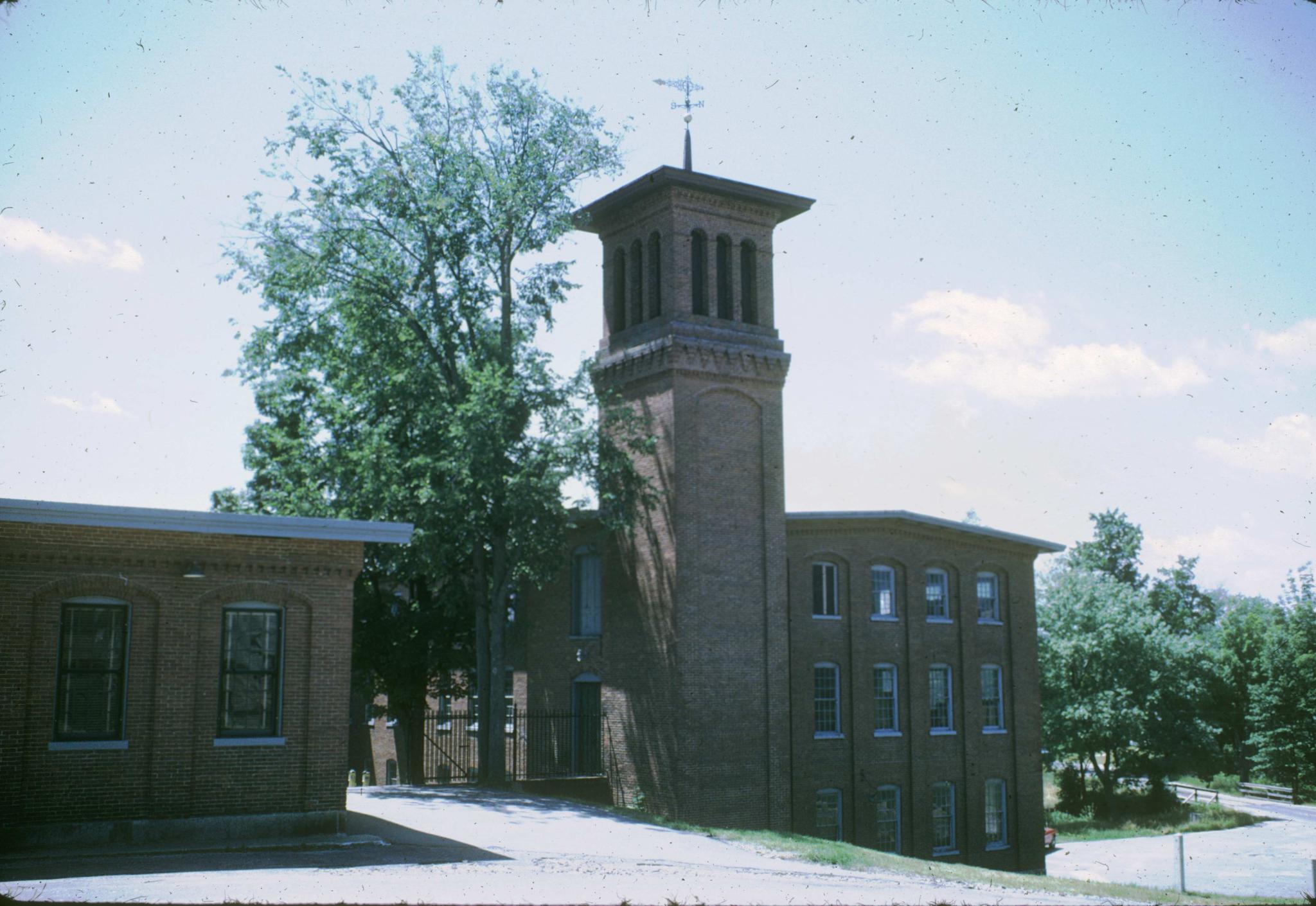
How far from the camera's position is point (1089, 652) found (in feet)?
175

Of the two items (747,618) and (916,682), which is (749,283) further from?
(916,682)

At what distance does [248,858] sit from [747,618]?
50.7ft

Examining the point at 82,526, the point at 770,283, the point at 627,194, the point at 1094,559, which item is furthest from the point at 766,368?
the point at 1094,559

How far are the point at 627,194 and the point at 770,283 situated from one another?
172 inches

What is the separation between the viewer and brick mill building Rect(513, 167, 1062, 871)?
2856 cm

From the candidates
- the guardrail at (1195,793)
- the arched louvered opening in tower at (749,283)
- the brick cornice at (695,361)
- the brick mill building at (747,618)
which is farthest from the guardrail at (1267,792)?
the arched louvered opening in tower at (749,283)

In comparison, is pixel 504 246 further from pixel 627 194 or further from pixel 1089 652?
pixel 1089 652

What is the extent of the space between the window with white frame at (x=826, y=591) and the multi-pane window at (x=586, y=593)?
5.87m

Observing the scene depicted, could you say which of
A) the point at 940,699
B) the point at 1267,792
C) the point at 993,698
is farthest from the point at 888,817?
the point at 1267,792

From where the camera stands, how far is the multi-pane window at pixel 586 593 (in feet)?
105

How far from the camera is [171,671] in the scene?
17562 mm

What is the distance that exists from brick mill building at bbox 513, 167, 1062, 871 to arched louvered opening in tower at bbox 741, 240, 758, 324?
0.05m

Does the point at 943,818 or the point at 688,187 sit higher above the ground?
the point at 688,187

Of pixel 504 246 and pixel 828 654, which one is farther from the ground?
pixel 504 246
